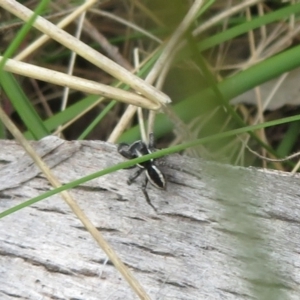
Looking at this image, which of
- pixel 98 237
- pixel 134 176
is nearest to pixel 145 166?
pixel 134 176

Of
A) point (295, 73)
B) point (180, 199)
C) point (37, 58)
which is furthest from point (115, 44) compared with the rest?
point (180, 199)

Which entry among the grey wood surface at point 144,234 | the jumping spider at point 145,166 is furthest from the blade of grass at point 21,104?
the jumping spider at point 145,166

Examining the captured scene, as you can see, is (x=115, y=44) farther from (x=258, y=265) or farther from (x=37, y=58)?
(x=258, y=265)

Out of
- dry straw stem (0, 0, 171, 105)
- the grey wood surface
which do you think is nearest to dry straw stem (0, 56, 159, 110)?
dry straw stem (0, 0, 171, 105)

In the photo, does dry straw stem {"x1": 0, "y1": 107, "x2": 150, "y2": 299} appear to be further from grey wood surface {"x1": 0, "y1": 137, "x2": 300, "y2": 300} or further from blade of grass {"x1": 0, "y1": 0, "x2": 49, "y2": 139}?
blade of grass {"x1": 0, "y1": 0, "x2": 49, "y2": 139}

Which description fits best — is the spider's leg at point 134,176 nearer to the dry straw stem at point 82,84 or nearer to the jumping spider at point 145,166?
the jumping spider at point 145,166

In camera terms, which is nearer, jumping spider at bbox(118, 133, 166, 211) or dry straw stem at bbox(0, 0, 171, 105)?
dry straw stem at bbox(0, 0, 171, 105)

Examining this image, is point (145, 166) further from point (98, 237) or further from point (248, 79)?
point (248, 79)

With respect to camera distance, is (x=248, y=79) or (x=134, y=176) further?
(x=248, y=79)
